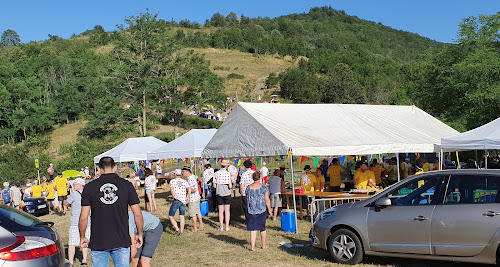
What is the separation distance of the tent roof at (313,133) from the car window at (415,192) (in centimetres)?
397

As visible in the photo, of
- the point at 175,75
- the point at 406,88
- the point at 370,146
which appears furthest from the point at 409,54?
the point at 370,146

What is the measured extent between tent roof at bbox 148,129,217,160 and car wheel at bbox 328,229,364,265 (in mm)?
11677

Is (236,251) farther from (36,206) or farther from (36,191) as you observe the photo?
(36,191)

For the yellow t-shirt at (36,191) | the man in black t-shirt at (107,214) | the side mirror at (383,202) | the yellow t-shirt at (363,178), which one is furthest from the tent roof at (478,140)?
the yellow t-shirt at (36,191)

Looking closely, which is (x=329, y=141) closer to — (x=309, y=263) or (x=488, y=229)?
(x=309, y=263)

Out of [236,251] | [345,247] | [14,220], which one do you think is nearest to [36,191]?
[236,251]

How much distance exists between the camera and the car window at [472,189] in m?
6.84

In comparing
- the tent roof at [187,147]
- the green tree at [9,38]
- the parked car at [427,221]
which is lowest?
the parked car at [427,221]

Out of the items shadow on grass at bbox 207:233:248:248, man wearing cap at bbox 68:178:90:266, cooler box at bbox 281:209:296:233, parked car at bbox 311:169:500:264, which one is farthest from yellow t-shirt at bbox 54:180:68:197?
parked car at bbox 311:169:500:264

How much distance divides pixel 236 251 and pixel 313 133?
4.48m

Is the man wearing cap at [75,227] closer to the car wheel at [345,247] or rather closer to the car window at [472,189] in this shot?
the car wheel at [345,247]

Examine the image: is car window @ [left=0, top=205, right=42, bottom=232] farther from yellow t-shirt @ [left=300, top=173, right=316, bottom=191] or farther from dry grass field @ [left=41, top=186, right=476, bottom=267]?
yellow t-shirt @ [left=300, top=173, right=316, bottom=191]

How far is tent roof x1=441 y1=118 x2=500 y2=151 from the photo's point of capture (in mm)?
12207

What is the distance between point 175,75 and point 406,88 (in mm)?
39632
